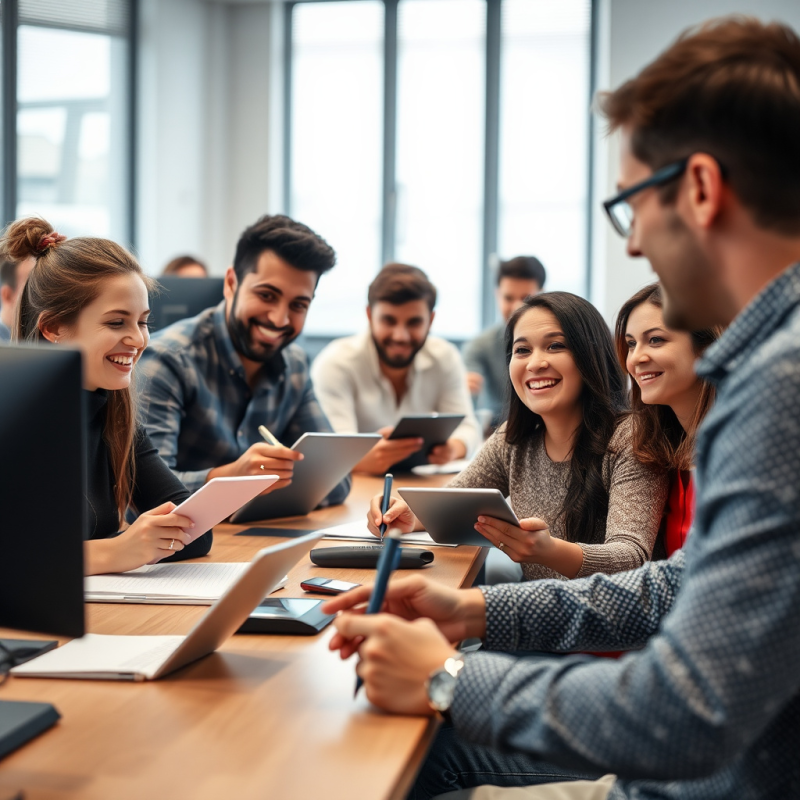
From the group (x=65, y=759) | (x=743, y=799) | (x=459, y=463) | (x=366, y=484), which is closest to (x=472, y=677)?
(x=743, y=799)

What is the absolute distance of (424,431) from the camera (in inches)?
106

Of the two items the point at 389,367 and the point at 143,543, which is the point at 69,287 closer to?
the point at 143,543

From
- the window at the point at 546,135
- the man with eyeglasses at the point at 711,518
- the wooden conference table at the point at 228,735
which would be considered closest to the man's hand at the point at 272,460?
the wooden conference table at the point at 228,735

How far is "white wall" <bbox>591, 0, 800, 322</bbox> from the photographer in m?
5.19

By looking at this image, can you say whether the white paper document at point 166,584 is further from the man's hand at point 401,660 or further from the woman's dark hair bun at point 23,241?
the woman's dark hair bun at point 23,241

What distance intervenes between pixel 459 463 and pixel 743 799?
7.22 feet

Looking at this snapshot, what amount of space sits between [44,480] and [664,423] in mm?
1316

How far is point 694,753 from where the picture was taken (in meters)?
0.73

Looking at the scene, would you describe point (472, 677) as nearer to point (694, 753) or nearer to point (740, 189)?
point (694, 753)

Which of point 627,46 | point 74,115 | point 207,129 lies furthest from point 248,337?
point 207,129

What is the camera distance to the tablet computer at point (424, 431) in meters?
2.60

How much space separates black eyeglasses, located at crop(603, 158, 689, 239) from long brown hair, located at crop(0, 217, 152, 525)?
3.39 feet

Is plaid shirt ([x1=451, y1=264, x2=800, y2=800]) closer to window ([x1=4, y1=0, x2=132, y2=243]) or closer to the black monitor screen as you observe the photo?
the black monitor screen

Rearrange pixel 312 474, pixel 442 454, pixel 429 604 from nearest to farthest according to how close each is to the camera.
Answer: pixel 429 604 < pixel 312 474 < pixel 442 454
